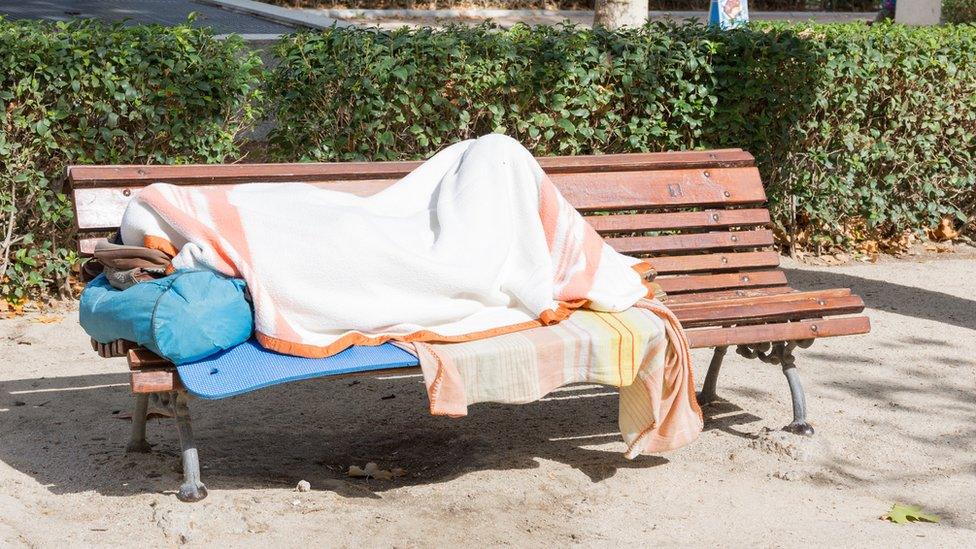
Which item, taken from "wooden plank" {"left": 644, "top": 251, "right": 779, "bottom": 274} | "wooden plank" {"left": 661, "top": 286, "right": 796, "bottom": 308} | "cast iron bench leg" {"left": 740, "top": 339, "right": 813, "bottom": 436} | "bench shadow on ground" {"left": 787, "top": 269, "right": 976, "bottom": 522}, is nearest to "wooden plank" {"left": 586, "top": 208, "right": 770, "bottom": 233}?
"wooden plank" {"left": 644, "top": 251, "right": 779, "bottom": 274}

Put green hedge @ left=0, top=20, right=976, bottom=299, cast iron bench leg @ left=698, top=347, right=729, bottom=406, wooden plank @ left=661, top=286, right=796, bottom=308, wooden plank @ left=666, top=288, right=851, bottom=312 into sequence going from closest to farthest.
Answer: wooden plank @ left=666, top=288, right=851, bottom=312, wooden plank @ left=661, top=286, right=796, bottom=308, cast iron bench leg @ left=698, top=347, right=729, bottom=406, green hedge @ left=0, top=20, right=976, bottom=299

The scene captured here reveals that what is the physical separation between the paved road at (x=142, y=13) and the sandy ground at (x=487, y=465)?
959 centimetres

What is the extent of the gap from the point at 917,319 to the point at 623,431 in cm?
289

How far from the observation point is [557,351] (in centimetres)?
387

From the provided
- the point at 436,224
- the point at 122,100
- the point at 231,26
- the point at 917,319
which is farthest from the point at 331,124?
the point at 231,26

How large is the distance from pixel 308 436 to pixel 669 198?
181 cm

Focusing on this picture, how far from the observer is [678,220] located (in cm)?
491

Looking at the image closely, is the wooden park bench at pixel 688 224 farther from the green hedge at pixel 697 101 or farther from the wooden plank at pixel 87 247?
the green hedge at pixel 697 101

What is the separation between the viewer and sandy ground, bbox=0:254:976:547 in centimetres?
368

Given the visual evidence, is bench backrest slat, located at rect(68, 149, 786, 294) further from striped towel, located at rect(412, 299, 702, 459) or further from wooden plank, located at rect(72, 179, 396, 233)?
striped towel, located at rect(412, 299, 702, 459)

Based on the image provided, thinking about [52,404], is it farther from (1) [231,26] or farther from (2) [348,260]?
(1) [231,26]

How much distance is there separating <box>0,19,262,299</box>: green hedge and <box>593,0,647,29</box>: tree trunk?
2.87m

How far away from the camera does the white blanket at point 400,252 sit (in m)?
3.79

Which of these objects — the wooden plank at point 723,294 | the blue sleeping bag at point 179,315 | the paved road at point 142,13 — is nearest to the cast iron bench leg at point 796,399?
the wooden plank at point 723,294
